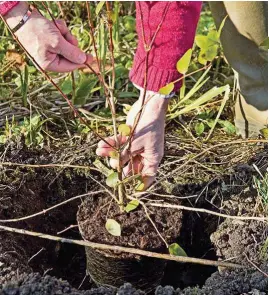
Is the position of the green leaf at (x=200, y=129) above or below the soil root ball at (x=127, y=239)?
above

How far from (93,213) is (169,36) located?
0.59 m

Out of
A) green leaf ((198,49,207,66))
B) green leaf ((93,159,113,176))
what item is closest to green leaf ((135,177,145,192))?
green leaf ((93,159,113,176))

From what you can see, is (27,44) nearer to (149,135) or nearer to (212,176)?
(149,135)

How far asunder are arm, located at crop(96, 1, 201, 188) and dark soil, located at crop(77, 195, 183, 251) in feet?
0.54

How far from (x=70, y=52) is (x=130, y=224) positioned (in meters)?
0.53

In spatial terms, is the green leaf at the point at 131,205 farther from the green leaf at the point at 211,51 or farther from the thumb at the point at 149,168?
the green leaf at the point at 211,51

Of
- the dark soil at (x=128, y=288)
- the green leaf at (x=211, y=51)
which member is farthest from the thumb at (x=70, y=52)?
Answer: the dark soil at (x=128, y=288)

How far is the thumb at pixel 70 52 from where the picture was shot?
1.53 metres

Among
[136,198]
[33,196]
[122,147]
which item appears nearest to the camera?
[122,147]

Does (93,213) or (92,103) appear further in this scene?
(92,103)

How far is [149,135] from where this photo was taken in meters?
1.64

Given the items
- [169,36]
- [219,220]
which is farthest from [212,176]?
[169,36]

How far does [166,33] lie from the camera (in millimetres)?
1544

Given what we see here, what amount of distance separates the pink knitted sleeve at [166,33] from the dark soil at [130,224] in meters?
0.40
